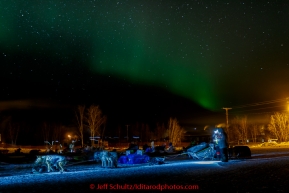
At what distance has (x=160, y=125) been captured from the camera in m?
101

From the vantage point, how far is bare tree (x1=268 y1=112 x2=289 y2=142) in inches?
2916

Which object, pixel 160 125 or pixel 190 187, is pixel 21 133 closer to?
pixel 160 125

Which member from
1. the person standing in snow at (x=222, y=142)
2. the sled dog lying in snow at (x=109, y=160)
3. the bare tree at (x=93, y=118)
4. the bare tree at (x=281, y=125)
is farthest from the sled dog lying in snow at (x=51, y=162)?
the bare tree at (x=281, y=125)

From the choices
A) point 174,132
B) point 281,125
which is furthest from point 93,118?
point 281,125

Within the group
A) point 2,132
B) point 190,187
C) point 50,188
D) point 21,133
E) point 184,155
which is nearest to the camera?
point 190,187

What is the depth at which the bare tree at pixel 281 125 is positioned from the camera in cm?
7406

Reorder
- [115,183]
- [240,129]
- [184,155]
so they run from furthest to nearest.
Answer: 1. [240,129]
2. [184,155]
3. [115,183]

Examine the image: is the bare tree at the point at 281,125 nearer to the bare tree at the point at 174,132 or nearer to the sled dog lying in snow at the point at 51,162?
the bare tree at the point at 174,132

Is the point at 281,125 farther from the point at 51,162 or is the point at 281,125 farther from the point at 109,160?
the point at 51,162

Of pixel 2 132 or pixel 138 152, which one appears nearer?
pixel 138 152

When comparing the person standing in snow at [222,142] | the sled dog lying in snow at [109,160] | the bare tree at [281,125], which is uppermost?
the bare tree at [281,125]

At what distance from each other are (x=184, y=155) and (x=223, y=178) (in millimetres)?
14061

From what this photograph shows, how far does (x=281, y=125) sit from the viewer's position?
7512cm

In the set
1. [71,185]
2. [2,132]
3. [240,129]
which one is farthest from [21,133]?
[71,185]
